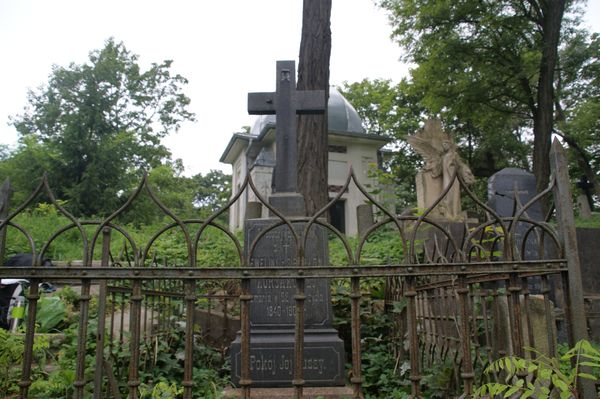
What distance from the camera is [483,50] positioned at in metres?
15.5

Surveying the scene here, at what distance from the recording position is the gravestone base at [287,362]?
12.5 ft

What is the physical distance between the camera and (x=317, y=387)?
3.77 m

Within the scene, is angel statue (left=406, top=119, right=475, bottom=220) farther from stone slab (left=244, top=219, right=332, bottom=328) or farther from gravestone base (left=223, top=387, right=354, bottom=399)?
gravestone base (left=223, top=387, right=354, bottom=399)

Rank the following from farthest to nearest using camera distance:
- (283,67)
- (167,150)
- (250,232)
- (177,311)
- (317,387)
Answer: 1. (167,150)
2. (177,311)
3. (283,67)
4. (250,232)
5. (317,387)

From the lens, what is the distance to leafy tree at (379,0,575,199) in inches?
564

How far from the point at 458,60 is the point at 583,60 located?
5.52m

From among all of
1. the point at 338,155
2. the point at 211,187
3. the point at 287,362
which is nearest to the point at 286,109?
the point at 287,362

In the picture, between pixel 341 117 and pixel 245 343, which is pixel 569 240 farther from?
pixel 341 117

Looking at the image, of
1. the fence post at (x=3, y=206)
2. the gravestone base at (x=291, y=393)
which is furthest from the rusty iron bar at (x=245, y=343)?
the gravestone base at (x=291, y=393)

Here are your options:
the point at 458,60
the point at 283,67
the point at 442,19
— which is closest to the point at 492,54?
the point at 458,60

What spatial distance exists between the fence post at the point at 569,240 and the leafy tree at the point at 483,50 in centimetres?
1295

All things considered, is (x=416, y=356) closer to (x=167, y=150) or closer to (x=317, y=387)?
(x=317, y=387)

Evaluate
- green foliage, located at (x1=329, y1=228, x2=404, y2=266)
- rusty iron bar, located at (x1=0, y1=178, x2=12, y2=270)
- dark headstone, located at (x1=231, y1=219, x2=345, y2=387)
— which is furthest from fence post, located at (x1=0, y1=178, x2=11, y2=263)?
green foliage, located at (x1=329, y1=228, x2=404, y2=266)

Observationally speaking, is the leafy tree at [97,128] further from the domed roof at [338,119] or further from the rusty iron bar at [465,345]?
the rusty iron bar at [465,345]
